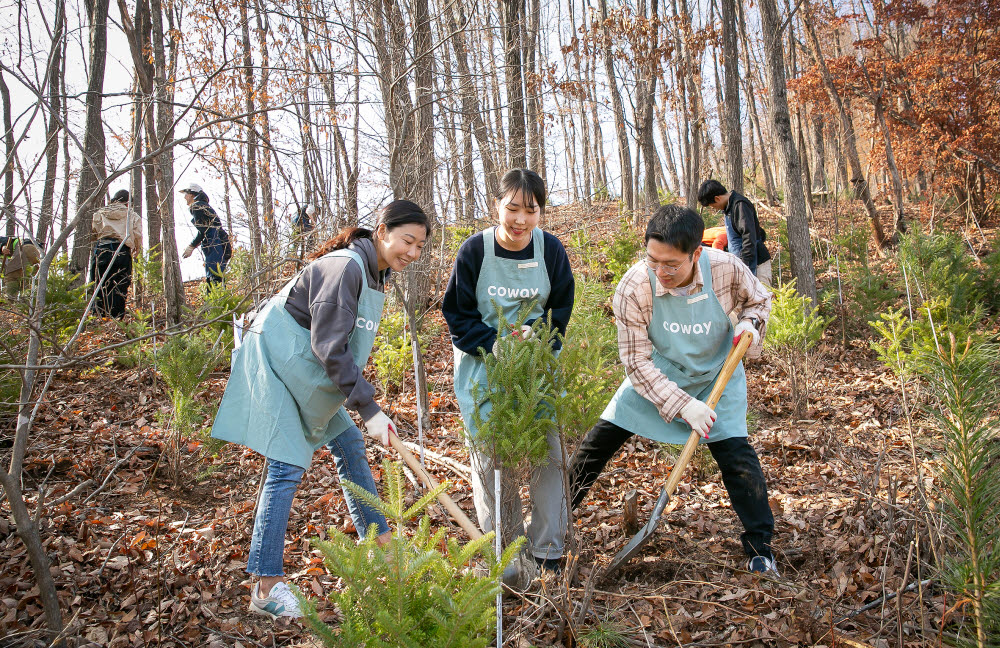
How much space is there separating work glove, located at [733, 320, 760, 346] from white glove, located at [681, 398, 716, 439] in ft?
1.32

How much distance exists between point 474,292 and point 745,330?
1.32 meters

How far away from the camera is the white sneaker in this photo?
8.42 feet

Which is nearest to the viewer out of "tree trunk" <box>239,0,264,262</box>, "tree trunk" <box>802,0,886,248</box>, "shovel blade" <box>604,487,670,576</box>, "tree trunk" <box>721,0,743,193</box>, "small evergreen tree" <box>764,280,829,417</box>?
"shovel blade" <box>604,487,670,576</box>

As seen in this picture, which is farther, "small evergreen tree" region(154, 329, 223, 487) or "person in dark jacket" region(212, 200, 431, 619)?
"small evergreen tree" region(154, 329, 223, 487)

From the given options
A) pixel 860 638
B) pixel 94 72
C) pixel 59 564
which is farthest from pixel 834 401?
pixel 94 72

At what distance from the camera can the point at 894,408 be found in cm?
480

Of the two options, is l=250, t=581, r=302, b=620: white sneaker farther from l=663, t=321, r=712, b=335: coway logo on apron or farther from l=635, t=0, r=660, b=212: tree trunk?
l=635, t=0, r=660, b=212: tree trunk

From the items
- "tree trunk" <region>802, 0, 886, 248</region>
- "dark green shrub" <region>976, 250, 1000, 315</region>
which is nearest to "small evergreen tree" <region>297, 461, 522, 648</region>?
"dark green shrub" <region>976, 250, 1000, 315</region>

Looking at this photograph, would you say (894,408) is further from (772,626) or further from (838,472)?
(772,626)

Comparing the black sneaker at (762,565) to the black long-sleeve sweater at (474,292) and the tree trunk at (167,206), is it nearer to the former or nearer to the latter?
the black long-sleeve sweater at (474,292)

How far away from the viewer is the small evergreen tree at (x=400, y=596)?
4.79ft

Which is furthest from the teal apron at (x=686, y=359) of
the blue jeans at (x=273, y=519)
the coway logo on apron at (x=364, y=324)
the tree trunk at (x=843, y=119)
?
the tree trunk at (x=843, y=119)

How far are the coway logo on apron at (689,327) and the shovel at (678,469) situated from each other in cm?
17

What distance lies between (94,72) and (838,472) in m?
8.04
